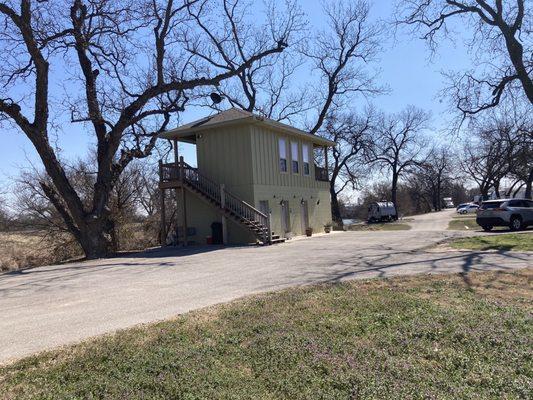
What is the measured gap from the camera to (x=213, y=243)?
23219mm

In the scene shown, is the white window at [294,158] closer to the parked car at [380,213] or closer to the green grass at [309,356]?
the green grass at [309,356]

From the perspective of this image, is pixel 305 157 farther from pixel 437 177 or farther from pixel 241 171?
pixel 437 177

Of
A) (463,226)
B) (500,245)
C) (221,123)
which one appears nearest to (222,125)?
(221,123)

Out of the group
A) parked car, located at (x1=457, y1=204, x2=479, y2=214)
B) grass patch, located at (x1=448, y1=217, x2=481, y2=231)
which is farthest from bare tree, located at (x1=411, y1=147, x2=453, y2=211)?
grass patch, located at (x1=448, y1=217, x2=481, y2=231)

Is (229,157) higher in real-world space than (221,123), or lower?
lower

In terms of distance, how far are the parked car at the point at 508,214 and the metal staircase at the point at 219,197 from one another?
11.4m

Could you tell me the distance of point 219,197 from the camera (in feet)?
76.4

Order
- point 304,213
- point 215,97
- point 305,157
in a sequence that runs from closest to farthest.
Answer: point 304,213 < point 305,157 < point 215,97

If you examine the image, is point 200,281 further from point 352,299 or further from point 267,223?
point 267,223

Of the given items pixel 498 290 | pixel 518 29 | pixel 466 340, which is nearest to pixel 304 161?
pixel 518 29

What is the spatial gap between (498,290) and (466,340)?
10.5 feet

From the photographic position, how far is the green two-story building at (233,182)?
74.9 ft

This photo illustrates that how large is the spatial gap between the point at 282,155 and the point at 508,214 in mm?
12330

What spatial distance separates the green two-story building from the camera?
2283cm
